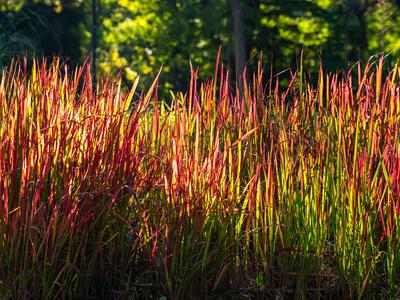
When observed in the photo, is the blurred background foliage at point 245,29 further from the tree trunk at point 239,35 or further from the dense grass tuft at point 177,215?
the dense grass tuft at point 177,215

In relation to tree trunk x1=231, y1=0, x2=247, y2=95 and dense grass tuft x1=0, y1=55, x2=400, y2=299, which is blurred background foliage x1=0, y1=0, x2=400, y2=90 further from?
dense grass tuft x1=0, y1=55, x2=400, y2=299

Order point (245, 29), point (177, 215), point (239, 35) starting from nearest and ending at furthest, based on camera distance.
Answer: point (177, 215), point (239, 35), point (245, 29)

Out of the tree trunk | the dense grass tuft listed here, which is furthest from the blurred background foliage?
the dense grass tuft

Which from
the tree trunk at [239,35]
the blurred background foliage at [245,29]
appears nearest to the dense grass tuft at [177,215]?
the tree trunk at [239,35]

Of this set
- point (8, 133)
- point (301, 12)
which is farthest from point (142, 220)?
point (301, 12)

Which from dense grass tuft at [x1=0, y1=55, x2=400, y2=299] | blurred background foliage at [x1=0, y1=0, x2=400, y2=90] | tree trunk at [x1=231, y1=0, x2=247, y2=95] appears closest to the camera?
dense grass tuft at [x1=0, y1=55, x2=400, y2=299]

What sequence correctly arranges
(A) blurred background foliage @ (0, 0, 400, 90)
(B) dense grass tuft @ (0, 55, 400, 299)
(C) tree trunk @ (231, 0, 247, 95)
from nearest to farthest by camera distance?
(B) dense grass tuft @ (0, 55, 400, 299)
(C) tree trunk @ (231, 0, 247, 95)
(A) blurred background foliage @ (0, 0, 400, 90)

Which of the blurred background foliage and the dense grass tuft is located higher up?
the blurred background foliage

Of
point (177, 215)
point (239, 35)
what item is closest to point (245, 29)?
point (239, 35)

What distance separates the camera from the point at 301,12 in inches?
602

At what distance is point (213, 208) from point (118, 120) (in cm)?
56

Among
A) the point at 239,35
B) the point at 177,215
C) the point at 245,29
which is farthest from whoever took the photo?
the point at 245,29

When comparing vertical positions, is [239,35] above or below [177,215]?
above

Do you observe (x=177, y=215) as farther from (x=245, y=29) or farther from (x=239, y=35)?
(x=245, y=29)
